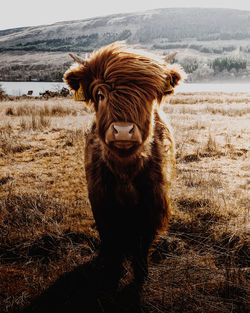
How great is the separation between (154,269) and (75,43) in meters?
136

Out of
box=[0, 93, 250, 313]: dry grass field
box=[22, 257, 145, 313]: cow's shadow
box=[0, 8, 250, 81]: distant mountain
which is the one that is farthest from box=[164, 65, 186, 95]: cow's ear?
box=[0, 8, 250, 81]: distant mountain

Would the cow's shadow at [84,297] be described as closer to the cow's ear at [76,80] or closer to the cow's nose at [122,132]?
the cow's nose at [122,132]

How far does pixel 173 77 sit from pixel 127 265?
1979mm

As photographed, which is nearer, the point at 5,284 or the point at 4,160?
the point at 5,284

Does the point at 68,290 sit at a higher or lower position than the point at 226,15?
lower

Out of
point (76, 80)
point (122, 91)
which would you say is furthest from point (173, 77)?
point (76, 80)

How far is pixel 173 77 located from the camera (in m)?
2.51

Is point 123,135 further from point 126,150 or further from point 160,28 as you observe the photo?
point 160,28

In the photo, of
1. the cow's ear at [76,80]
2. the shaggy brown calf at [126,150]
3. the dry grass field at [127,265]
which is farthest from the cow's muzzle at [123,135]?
the dry grass field at [127,265]

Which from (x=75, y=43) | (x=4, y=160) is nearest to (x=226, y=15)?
(x=75, y=43)

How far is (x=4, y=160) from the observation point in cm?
621

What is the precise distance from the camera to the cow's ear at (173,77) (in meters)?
2.42

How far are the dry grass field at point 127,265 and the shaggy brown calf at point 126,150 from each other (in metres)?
0.32

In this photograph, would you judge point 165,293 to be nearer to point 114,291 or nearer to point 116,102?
point 114,291
